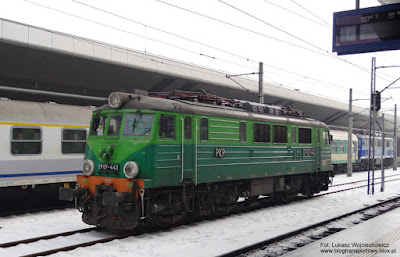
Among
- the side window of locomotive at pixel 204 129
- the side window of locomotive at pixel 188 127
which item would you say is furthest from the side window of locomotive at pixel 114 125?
the side window of locomotive at pixel 204 129

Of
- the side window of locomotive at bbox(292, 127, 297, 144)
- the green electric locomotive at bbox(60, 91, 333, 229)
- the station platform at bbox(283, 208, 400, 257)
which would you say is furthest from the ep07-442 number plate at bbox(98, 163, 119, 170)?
the side window of locomotive at bbox(292, 127, 297, 144)

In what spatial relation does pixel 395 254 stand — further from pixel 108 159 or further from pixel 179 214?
pixel 108 159

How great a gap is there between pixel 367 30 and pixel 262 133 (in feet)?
20.1

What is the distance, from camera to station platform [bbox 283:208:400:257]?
29.1 ft

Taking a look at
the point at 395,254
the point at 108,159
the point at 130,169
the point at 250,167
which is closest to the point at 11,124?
the point at 108,159

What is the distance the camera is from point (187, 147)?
12.4 meters

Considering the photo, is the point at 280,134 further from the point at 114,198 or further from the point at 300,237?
the point at 114,198

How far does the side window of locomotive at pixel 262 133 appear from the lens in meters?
15.5

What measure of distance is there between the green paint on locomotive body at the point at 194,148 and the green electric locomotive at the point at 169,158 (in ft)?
0.09

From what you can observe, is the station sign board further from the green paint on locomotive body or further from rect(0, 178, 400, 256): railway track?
rect(0, 178, 400, 256): railway track

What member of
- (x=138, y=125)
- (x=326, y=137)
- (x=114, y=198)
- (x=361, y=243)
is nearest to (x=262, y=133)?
Result: (x=138, y=125)

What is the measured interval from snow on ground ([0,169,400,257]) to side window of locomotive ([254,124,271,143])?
8.47ft

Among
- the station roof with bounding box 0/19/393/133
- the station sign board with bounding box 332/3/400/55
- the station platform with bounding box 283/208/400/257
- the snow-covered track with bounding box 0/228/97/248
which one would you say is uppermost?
the station roof with bounding box 0/19/393/133

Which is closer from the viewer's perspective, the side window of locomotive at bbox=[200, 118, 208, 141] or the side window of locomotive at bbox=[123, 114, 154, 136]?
the side window of locomotive at bbox=[123, 114, 154, 136]
